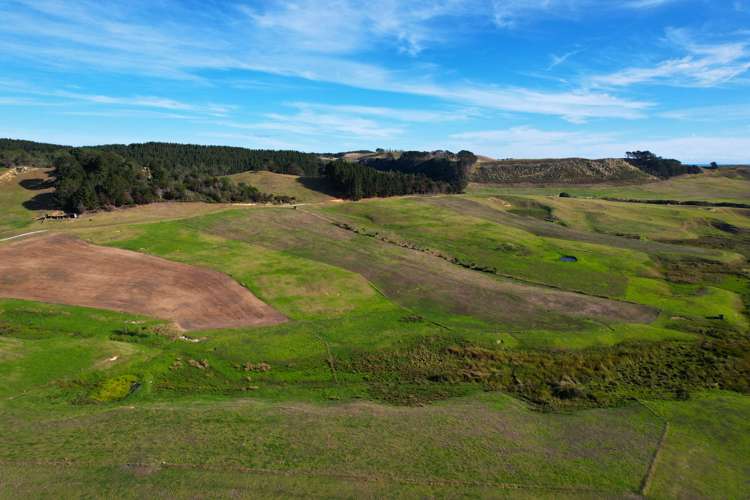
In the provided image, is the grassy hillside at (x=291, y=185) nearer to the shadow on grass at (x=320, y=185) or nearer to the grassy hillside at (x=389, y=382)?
the shadow on grass at (x=320, y=185)

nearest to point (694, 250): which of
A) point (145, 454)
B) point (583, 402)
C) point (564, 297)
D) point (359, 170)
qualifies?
point (564, 297)

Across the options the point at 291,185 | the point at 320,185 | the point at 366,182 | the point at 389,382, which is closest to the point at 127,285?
the point at 389,382

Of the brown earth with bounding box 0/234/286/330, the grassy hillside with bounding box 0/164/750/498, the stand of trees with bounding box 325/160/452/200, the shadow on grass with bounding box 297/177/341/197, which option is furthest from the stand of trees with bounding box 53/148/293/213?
the brown earth with bounding box 0/234/286/330

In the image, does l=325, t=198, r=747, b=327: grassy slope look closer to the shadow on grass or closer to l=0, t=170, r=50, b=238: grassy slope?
the shadow on grass

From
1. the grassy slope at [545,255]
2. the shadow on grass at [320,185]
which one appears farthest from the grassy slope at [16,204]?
the shadow on grass at [320,185]

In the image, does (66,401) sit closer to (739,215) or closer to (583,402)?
(583,402)

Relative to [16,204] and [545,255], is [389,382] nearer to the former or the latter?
[545,255]
